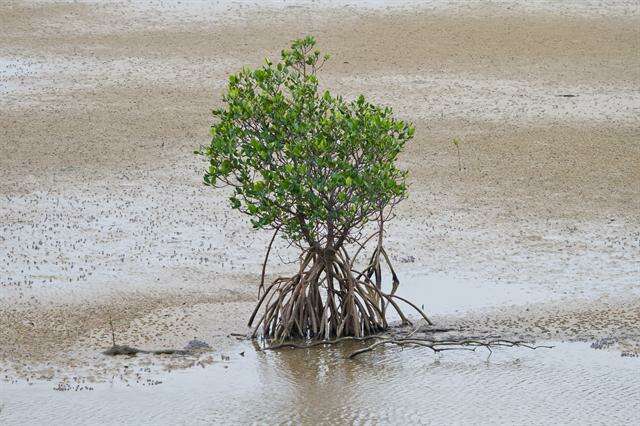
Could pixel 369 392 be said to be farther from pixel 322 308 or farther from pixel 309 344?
pixel 322 308

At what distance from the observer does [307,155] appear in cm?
Result: 1245

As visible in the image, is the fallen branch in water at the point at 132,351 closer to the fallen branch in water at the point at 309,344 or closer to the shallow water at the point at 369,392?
the shallow water at the point at 369,392

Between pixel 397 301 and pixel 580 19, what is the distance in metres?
12.7

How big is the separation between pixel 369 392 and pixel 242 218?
559cm

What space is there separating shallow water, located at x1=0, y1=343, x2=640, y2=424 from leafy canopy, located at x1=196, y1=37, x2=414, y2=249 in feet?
4.59

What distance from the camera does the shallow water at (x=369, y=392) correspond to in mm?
10867

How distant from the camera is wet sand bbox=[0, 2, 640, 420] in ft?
44.0

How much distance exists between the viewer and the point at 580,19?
2489cm

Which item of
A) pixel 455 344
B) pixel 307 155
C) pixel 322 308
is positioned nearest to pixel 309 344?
pixel 322 308

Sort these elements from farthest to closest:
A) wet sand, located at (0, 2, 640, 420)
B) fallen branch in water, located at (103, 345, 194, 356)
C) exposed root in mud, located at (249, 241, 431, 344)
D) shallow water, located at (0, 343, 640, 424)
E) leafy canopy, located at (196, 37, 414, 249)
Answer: wet sand, located at (0, 2, 640, 420)
exposed root in mud, located at (249, 241, 431, 344)
leafy canopy, located at (196, 37, 414, 249)
fallen branch in water, located at (103, 345, 194, 356)
shallow water, located at (0, 343, 640, 424)

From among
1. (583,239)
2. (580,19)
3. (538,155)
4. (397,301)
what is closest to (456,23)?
(580,19)

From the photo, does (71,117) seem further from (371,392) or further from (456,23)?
(371,392)

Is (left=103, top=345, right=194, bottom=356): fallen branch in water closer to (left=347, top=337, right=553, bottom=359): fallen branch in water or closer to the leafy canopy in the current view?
the leafy canopy

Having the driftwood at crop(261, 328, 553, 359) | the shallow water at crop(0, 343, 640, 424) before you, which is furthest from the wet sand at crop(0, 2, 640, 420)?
the shallow water at crop(0, 343, 640, 424)
